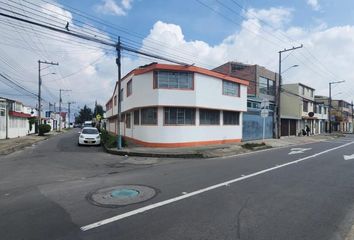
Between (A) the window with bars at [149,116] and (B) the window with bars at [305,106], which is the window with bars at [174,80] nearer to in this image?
(A) the window with bars at [149,116]

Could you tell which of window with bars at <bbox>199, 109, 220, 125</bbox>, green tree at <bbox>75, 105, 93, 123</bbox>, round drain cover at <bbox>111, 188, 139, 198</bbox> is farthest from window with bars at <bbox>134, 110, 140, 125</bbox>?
green tree at <bbox>75, 105, 93, 123</bbox>

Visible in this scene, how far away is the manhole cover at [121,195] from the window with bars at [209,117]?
1408 cm

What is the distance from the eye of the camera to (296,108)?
45406mm

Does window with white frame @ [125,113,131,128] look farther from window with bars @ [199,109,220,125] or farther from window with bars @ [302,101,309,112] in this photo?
window with bars @ [302,101,309,112]

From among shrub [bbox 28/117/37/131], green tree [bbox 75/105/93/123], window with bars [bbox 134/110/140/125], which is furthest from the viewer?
green tree [bbox 75/105/93/123]

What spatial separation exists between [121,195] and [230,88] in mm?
19070

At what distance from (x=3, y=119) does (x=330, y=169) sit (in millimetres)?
30941

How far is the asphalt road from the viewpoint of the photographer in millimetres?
4984

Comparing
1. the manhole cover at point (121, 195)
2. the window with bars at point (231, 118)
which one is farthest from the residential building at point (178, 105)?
the manhole cover at point (121, 195)

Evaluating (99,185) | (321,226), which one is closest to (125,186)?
(99,185)

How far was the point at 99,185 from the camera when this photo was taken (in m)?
8.73

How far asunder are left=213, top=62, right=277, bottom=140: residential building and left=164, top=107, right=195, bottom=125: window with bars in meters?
8.48

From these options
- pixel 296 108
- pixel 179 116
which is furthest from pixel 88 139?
pixel 296 108

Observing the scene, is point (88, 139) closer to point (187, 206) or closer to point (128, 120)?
point (128, 120)
